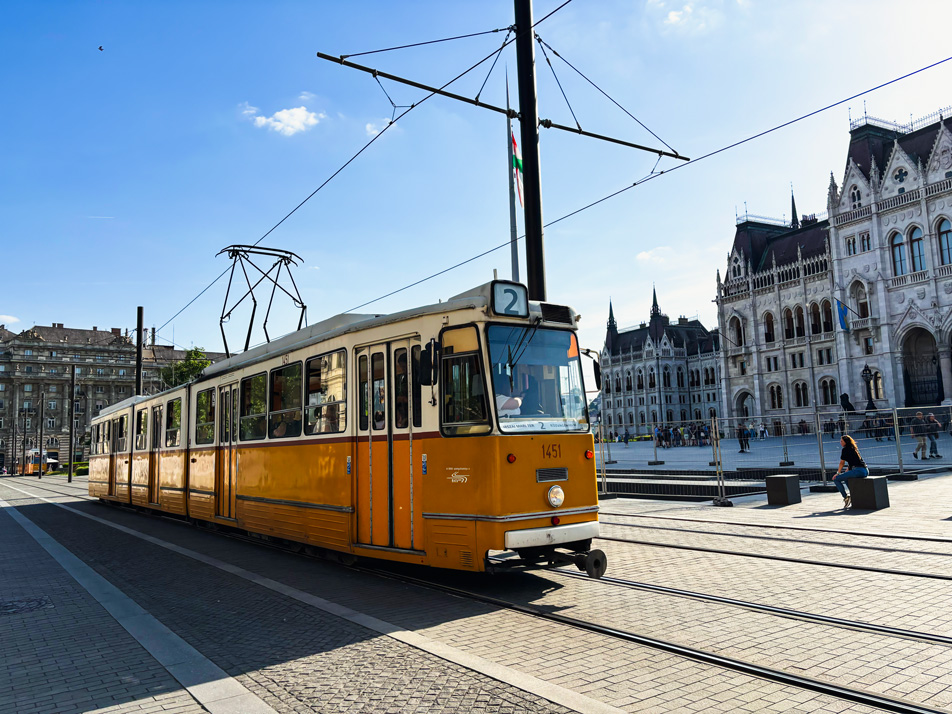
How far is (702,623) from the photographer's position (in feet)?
20.4

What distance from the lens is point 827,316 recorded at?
71312 millimetres

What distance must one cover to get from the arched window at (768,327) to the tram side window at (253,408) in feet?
248

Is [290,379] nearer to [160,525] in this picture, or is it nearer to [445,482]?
[445,482]

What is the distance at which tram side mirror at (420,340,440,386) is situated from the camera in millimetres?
7395

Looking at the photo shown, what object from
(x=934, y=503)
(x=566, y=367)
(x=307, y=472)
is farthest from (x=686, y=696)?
(x=934, y=503)

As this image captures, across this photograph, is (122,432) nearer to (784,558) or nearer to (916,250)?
(784,558)

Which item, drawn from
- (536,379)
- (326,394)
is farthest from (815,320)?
(536,379)

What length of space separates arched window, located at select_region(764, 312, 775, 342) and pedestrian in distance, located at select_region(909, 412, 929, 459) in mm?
63127

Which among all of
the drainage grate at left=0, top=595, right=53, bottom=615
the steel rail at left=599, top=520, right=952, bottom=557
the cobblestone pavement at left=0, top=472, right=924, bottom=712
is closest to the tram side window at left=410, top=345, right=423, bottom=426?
the cobblestone pavement at left=0, top=472, right=924, bottom=712

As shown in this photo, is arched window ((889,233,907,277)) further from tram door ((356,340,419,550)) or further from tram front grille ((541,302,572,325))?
tram door ((356,340,419,550))

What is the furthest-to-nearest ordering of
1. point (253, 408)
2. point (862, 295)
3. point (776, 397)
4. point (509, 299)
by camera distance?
point (776, 397) < point (862, 295) < point (253, 408) < point (509, 299)

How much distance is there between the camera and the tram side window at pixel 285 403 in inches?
409

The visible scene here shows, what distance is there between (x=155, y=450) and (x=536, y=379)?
1370 centimetres

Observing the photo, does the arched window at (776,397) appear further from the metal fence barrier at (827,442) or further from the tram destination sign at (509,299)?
the tram destination sign at (509,299)
